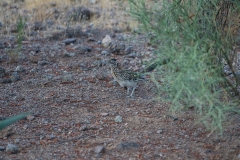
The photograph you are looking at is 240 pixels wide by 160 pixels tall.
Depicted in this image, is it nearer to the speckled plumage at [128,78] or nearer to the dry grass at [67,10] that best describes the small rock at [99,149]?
the speckled plumage at [128,78]

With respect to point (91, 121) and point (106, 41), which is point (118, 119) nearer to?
point (91, 121)

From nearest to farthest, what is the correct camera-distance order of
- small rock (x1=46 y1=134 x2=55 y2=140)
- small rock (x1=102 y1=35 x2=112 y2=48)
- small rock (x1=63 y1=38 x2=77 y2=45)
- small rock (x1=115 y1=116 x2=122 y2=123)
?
small rock (x1=46 y1=134 x2=55 y2=140) < small rock (x1=115 y1=116 x2=122 y2=123) < small rock (x1=102 y1=35 x2=112 y2=48) < small rock (x1=63 y1=38 x2=77 y2=45)

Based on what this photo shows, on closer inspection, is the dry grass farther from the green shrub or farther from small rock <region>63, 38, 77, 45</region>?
the green shrub

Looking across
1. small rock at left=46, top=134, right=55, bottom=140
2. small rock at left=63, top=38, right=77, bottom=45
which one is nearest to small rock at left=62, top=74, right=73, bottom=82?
small rock at left=46, top=134, right=55, bottom=140

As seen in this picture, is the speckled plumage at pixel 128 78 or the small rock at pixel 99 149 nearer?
the small rock at pixel 99 149

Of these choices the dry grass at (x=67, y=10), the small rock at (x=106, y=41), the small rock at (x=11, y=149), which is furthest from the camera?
the dry grass at (x=67, y=10)

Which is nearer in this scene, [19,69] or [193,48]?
[193,48]

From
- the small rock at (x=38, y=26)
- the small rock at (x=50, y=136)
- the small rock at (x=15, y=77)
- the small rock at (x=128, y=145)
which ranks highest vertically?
the small rock at (x=38, y=26)

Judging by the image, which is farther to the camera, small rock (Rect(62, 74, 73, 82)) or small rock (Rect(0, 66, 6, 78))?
small rock (Rect(0, 66, 6, 78))

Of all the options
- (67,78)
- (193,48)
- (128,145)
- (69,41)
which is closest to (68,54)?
(69,41)

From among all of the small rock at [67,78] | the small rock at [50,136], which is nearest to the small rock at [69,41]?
the small rock at [67,78]

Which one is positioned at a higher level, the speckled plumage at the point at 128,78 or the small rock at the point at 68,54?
the speckled plumage at the point at 128,78

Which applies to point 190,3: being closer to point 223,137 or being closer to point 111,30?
point 223,137

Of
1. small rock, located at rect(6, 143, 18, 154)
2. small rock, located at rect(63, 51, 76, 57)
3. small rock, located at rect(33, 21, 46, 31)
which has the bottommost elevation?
small rock, located at rect(6, 143, 18, 154)
